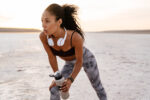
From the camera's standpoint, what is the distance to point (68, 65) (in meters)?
2.52

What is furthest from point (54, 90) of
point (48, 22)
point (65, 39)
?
point (48, 22)

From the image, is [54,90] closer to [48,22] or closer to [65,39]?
[65,39]

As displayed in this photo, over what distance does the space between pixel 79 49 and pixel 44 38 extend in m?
0.48

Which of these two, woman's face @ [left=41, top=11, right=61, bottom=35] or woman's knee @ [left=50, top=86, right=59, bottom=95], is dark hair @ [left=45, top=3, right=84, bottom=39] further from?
woman's knee @ [left=50, top=86, right=59, bottom=95]

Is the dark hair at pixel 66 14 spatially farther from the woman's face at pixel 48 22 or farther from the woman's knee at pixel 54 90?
the woman's knee at pixel 54 90

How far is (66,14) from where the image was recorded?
2.15 m

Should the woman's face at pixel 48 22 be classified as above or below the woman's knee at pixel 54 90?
above

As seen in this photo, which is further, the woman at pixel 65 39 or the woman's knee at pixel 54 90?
the woman's knee at pixel 54 90

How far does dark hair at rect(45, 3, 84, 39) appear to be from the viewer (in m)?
1.96

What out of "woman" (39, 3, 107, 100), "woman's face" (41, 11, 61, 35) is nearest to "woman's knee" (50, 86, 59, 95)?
"woman" (39, 3, 107, 100)

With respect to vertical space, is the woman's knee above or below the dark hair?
below

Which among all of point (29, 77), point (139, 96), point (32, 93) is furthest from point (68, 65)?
point (29, 77)

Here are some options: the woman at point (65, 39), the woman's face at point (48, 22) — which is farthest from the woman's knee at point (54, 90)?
the woman's face at point (48, 22)

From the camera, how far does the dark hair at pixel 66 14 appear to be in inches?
77.0
